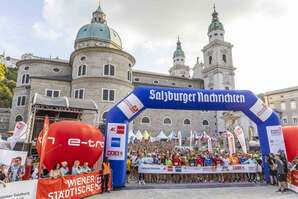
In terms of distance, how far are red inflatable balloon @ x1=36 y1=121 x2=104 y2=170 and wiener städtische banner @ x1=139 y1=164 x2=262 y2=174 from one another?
302 cm

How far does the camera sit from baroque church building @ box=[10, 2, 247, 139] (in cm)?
3500

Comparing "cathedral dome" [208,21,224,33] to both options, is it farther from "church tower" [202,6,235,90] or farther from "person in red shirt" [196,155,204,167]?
"person in red shirt" [196,155,204,167]

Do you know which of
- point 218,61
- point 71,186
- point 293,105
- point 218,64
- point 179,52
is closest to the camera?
point 71,186

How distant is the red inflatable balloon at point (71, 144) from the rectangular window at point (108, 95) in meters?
23.1

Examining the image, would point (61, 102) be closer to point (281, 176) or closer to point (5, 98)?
point (281, 176)

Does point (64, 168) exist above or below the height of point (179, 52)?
below

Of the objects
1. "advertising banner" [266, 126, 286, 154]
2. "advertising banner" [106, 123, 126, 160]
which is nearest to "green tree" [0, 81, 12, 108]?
"advertising banner" [106, 123, 126, 160]

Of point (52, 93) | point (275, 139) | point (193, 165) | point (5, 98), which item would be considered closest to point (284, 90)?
point (52, 93)

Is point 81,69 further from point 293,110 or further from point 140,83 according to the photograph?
point 293,110

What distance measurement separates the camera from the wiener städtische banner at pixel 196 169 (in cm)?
1306

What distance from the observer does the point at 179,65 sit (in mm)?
69812

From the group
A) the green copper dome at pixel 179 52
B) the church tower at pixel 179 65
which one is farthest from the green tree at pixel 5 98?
the green copper dome at pixel 179 52

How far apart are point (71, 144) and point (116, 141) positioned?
86.5 inches

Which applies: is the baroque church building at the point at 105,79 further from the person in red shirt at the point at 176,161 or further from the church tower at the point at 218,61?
the person in red shirt at the point at 176,161
